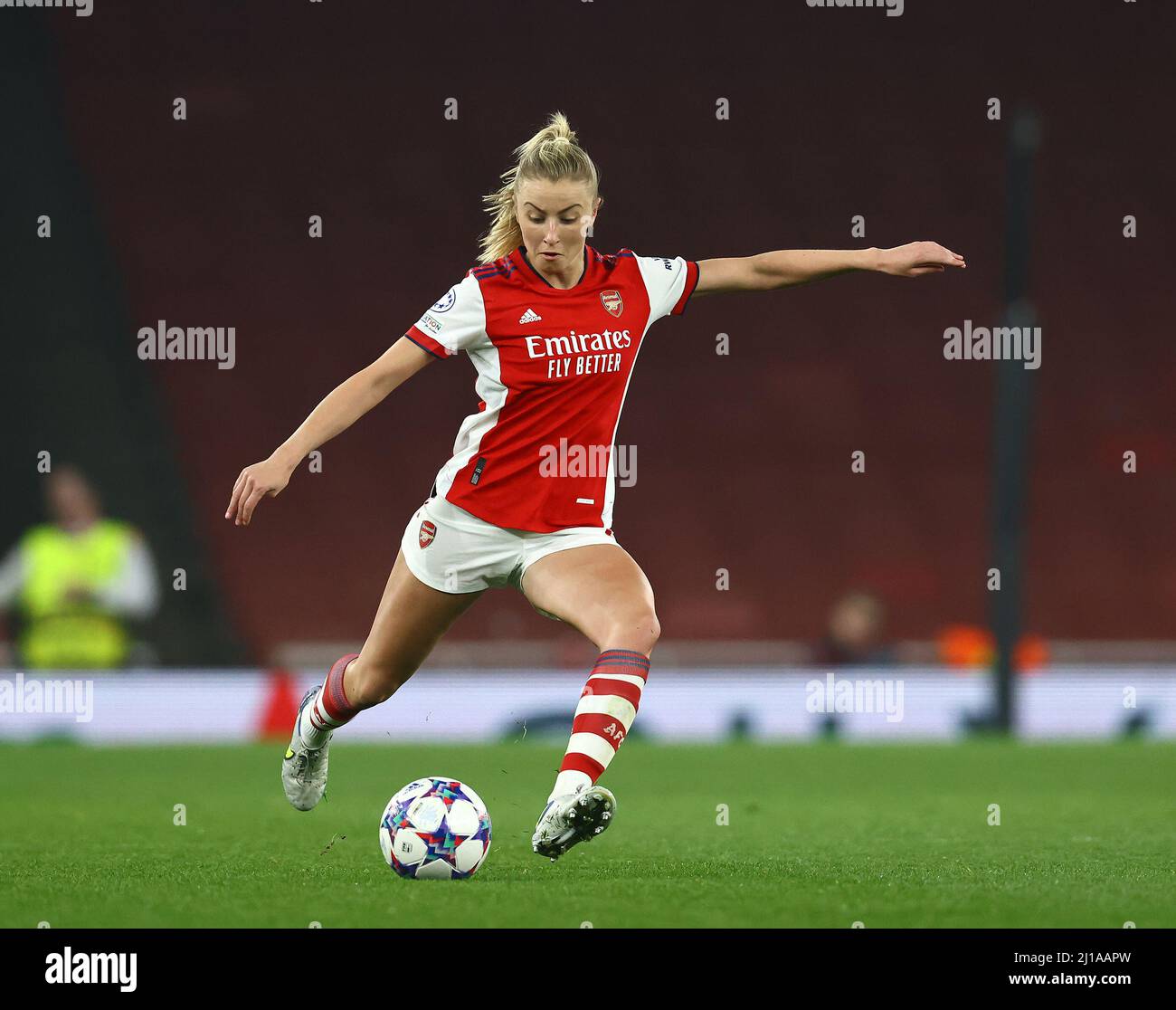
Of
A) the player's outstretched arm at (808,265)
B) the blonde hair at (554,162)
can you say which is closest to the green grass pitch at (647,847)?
the player's outstretched arm at (808,265)

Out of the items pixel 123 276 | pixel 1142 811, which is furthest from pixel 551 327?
pixel 123 276

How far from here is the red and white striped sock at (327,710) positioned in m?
6.48

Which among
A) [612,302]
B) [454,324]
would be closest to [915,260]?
[612,302]

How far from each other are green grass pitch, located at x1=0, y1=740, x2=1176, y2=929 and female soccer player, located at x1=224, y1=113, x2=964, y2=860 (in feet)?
2.39

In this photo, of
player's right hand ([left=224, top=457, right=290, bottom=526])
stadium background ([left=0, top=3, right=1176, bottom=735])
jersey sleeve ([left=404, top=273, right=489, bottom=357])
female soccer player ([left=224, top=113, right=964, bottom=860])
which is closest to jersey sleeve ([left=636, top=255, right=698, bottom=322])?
female soccer player ([left=224, top=113, right=964, bottom=860])

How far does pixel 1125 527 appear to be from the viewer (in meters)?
19.7

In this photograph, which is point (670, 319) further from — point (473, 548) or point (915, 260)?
point (473, 548)

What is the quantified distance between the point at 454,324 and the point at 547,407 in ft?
1.34

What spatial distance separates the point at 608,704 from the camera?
17.7 ft

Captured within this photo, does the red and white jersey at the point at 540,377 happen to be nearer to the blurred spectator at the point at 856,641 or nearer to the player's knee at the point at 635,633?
the player's knee at the point at 635,633

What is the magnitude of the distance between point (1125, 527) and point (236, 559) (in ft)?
31.4

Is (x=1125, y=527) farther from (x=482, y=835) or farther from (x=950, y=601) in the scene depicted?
(x=482, y=835)

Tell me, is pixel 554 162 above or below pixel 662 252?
below

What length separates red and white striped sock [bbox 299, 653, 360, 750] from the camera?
648 centimetres
